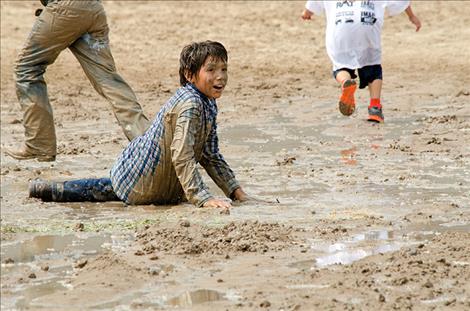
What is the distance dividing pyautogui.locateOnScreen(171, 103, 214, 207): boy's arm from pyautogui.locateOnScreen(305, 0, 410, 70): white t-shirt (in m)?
3.95

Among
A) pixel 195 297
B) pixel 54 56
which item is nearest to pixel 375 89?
pixel 54 56

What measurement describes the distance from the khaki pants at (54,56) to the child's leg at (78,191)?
135cm

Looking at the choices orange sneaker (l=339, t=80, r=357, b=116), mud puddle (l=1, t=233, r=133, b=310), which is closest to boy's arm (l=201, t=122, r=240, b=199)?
mud puddle (l=1, t=233, r=133, b=310)

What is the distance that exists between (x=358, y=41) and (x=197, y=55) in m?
3.92

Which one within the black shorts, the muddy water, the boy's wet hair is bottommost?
the muddy water

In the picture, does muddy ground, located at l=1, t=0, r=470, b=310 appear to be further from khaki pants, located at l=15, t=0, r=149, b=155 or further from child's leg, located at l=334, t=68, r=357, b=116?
khaki pants, located at l=15, t=0, r=149, b=155

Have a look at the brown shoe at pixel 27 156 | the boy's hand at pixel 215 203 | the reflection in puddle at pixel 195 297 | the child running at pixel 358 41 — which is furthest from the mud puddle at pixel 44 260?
the child running at pixel 358 41

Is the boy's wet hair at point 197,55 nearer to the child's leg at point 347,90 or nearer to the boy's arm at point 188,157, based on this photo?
the boy's arm at point 188,157

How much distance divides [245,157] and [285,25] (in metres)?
7.30

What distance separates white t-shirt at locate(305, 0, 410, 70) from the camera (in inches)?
411

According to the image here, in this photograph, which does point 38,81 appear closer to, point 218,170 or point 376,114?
point 218,170

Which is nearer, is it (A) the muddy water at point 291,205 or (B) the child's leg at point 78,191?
(A) the muddy water at point 291,205

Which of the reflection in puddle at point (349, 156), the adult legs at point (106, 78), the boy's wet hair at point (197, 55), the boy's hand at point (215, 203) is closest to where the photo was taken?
the boy's hand at point (215, 203)

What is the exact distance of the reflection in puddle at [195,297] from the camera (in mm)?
4918
